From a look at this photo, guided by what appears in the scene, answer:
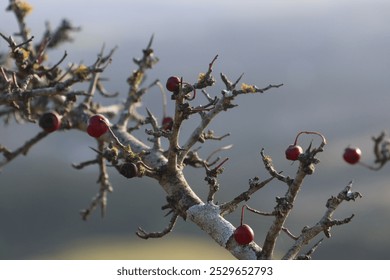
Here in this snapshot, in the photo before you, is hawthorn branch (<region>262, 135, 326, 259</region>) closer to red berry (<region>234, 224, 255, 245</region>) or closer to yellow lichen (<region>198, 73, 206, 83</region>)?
red berry (<region>234, 224, 255, 245</region>)

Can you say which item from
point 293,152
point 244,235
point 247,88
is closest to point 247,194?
point 244,235

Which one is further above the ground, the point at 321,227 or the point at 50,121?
the point at 50,121

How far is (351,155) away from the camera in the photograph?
5.70 metres

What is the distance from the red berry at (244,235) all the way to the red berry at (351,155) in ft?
5.16

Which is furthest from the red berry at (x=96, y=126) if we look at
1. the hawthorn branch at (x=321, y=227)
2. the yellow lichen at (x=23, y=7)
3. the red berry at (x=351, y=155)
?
the yellow lichen at (x=23, y=7)

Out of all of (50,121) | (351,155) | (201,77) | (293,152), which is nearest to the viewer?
(351,155)

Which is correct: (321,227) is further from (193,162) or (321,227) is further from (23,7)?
(23,7)

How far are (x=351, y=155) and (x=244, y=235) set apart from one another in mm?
1652

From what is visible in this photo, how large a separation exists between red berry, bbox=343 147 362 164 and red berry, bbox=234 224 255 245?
1572mm

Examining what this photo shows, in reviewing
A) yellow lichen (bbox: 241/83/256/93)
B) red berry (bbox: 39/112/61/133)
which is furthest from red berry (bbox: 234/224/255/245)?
red berry (bbox: 39/112/61/133)

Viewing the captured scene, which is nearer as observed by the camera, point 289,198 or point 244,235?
point 289,198

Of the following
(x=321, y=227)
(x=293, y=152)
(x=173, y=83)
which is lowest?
(x=321, y=227)
